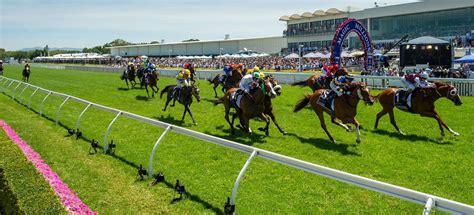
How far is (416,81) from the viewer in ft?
34.2

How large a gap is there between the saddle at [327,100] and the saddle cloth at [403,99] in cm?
206

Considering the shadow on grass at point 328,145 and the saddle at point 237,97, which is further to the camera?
the saddle at point 237,97

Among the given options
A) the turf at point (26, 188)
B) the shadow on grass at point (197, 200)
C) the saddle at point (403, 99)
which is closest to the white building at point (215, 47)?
the saddle at point (403, 99)

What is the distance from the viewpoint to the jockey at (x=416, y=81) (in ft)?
34.1

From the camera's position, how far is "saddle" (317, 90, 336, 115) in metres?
9.87

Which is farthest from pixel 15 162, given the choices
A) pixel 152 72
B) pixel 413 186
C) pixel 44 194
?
pixel 152 72

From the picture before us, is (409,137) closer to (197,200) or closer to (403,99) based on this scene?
(403,99)

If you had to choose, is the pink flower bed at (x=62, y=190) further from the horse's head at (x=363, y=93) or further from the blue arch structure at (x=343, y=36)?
the blue arch structure at (x=343, y=36)

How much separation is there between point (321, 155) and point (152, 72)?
12859mm

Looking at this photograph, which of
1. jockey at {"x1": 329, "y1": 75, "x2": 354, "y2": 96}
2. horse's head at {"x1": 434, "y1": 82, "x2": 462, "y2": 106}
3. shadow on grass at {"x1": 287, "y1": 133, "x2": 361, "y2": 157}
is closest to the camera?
shadow on grass at {"x1": 287, "y1": 133, "x2": 361, "y2": 157}

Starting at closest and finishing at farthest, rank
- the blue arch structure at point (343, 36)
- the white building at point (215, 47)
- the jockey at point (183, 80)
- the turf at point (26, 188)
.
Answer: the turf at point (26, 188) < the jockey at point (183, 80) < the blue arch structure at point (343, 36) < the white building at point (215, 47)

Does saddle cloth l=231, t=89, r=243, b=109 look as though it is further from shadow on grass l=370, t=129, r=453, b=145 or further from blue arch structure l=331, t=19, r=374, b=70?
blue arch structure l=331, t=19, r=374, b=70

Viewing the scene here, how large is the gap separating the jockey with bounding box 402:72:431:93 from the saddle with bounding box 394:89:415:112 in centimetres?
14

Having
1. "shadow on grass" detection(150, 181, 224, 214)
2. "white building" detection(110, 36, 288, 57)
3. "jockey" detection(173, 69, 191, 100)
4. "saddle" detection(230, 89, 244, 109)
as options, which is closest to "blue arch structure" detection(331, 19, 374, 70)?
"jockey" detection(173, 69, 191, 100)
